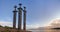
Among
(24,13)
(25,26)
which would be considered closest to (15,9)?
(24,13)

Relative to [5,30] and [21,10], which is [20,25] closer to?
[21,10]

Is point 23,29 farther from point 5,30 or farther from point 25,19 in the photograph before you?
point 5,30

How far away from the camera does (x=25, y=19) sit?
27047mm

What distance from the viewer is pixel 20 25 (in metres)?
25.1

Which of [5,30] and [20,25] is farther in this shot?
[20,25]

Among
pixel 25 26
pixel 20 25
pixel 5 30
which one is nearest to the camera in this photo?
pixel 5 30

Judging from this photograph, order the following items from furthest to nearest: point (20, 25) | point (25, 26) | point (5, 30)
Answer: point (25, 26) < point (20, 25) < point (5, 30)

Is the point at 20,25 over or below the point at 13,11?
below

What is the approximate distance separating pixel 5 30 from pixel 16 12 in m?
8.00

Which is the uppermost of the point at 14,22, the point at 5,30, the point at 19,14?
the point at 19,14

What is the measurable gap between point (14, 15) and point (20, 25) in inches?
105

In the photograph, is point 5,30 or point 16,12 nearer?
point 5,30

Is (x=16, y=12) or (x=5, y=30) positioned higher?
(x=16, y=12)

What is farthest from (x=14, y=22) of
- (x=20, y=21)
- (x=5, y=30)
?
(x=5, y=30)
